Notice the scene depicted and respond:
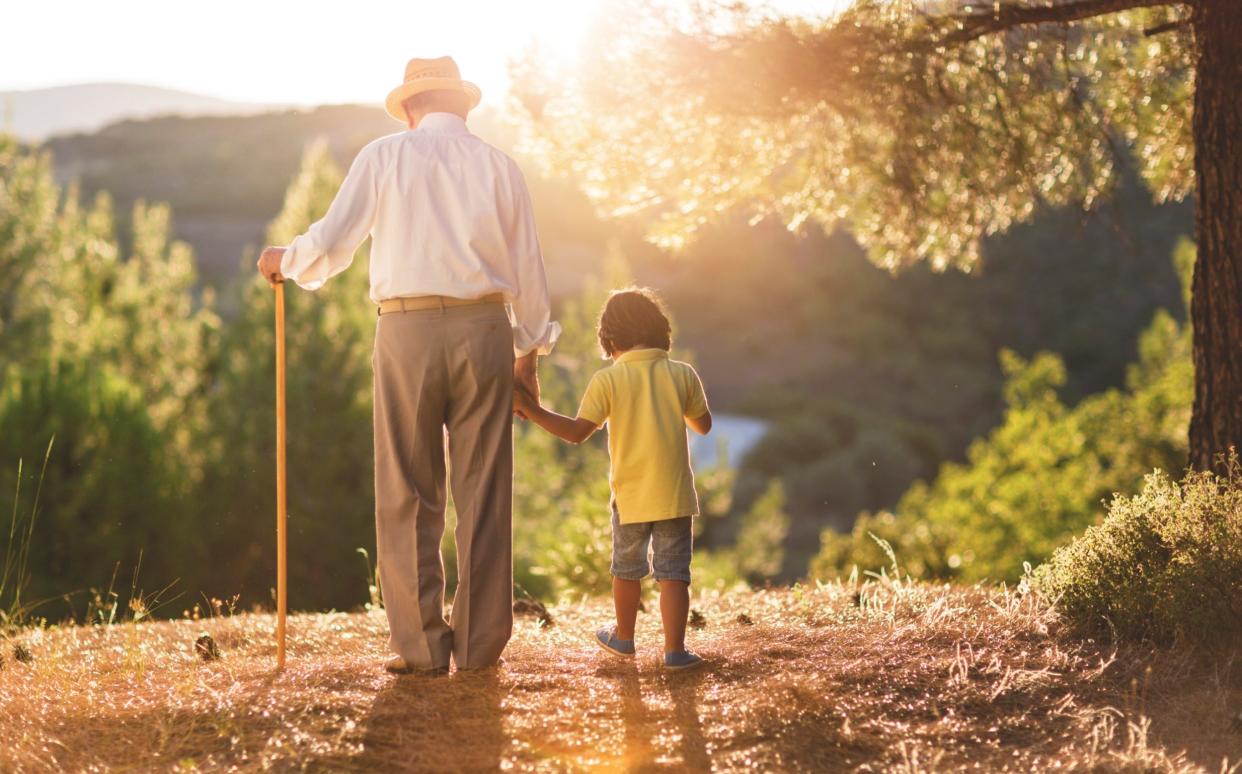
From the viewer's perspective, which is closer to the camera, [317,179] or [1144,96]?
[1144,96]

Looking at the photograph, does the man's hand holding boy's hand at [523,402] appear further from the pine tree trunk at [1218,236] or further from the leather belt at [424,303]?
the pine tree trunk at [1218,236]

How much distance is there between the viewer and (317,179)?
77.4 feet

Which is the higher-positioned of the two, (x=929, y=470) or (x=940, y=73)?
(x=940, y=73)

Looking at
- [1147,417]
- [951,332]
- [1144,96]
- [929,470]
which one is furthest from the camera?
[951,332]

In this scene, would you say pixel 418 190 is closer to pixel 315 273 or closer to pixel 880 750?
pixel 315 273

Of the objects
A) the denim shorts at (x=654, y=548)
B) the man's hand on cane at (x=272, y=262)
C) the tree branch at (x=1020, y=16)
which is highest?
the tree branch at (x=1020, y=16)

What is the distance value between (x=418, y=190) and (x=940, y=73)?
3.12 metres

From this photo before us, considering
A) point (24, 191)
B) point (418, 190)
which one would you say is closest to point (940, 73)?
point (418, 190)

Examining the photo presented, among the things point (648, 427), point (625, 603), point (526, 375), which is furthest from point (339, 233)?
point (625, 603)

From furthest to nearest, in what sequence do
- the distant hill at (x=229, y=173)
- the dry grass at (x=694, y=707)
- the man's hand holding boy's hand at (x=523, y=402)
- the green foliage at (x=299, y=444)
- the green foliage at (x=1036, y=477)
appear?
the distant hill at (x=229, y=173) → the green foliage at (x=299, y=444) → the green foliage at (x=1036, y=477) → the man's hand holding boy's hand at (x=523, y=402) → the dry grass at (x=694, y=707)

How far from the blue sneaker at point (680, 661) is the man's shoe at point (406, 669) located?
2.37ft

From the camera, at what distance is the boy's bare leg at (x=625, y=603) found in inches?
165

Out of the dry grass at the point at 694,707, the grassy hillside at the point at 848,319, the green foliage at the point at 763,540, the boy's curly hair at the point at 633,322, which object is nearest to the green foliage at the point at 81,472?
the dry grass at the point at 694,707

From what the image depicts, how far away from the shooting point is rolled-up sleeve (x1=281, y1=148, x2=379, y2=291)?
3766 millimetres
